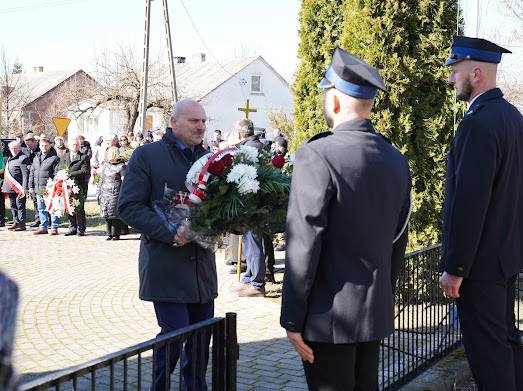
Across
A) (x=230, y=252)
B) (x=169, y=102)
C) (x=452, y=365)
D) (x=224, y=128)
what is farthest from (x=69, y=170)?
(x=224, y=128)

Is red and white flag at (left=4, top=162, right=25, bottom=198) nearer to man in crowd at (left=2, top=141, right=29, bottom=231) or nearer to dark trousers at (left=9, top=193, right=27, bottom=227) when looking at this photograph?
man in crowd at (left=2, top=141, right=29, bottom=231)

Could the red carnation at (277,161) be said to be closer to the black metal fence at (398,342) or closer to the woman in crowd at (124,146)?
the black metal fence at (398,342)


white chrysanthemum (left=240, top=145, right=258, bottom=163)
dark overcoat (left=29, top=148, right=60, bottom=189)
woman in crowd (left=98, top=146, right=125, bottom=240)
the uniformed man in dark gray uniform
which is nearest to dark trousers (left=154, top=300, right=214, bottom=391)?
the uniformed man in dark gray uniform

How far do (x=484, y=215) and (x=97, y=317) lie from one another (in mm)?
4936

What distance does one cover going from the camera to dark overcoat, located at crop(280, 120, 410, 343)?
9.16 feet

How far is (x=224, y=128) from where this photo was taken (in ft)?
172

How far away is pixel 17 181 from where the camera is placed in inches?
603

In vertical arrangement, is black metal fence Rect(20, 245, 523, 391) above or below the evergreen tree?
below

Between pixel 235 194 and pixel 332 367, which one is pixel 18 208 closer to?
pixel 235 194

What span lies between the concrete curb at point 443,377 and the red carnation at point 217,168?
2382mm

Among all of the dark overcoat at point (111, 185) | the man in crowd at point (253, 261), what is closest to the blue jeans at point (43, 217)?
the dark overcoat at point (111, 185)

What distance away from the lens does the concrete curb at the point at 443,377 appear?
509 centimetres

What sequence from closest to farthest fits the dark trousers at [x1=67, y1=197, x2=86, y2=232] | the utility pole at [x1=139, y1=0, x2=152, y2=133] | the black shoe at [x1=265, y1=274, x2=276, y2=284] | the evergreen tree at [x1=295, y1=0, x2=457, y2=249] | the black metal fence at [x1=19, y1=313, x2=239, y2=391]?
1. the black metal fence at [x1=19, y1=313, x2=239, y2=391]
2. the evergreen tree at [x1=295, y1=0, x2=457, y2=249]
3. the black shoe at [x1=265, y1=274, x2=276, y2=284]
4. the dark trousers at [x1=67, y1=197, x2=86, y2=232]
5. the utility pole at [x1=139, y1=0, x2=152, y2=133]

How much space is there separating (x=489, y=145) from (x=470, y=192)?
285 mm
